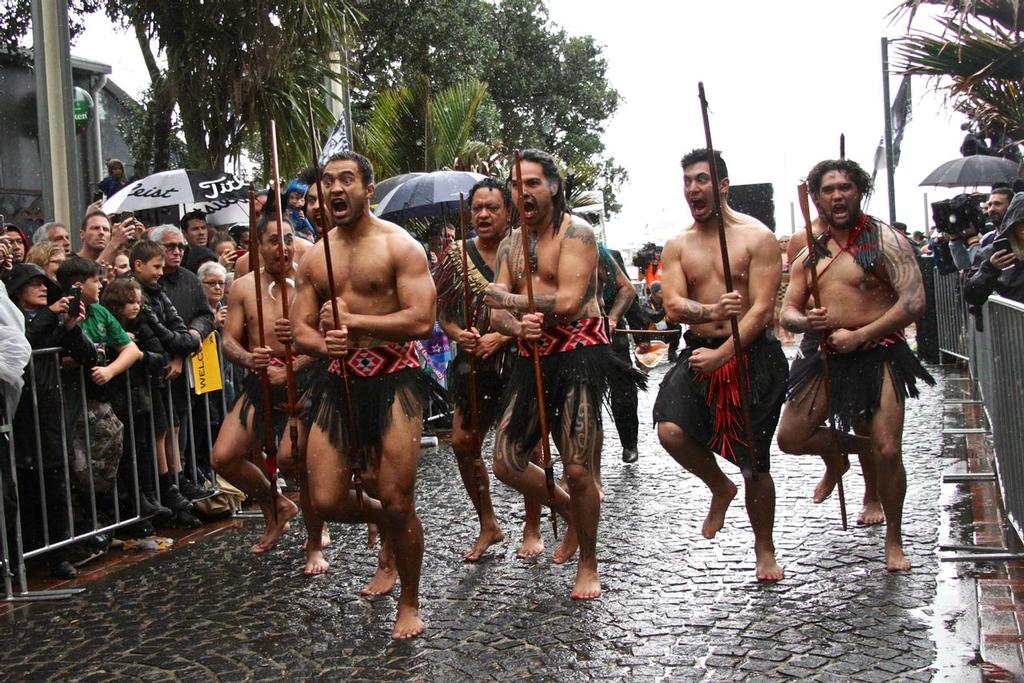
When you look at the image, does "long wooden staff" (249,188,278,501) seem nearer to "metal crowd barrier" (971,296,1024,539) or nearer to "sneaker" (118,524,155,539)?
"sneaker" (118,524,155,539)

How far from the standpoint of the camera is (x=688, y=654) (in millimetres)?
4738

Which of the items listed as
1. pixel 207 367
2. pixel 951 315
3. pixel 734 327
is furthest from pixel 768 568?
pixel 951 315

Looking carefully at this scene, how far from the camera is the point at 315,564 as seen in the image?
6.51 metres

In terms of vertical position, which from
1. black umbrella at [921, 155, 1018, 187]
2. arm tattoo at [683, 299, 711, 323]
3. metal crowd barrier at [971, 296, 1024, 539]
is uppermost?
black umbrella at [921, 155, 1018, 187]

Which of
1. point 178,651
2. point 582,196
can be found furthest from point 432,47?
point 178,651

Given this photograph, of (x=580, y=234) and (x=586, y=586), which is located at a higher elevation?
(x=580, y=234)

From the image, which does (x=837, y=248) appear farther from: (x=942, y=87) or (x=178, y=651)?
(x=942, y=87)

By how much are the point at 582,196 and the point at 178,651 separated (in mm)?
13972

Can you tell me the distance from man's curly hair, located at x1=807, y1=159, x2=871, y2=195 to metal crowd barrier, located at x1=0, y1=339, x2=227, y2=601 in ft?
13.3

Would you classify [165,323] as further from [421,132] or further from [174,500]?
[421,132]

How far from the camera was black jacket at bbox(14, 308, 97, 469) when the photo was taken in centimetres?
684

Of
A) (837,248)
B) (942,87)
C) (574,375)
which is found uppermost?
(942,87)

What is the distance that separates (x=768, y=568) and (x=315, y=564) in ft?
7.43

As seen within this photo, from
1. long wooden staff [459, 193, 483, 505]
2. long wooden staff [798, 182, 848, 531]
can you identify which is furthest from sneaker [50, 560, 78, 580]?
long wooden staff [798, 182, 848, 531]
